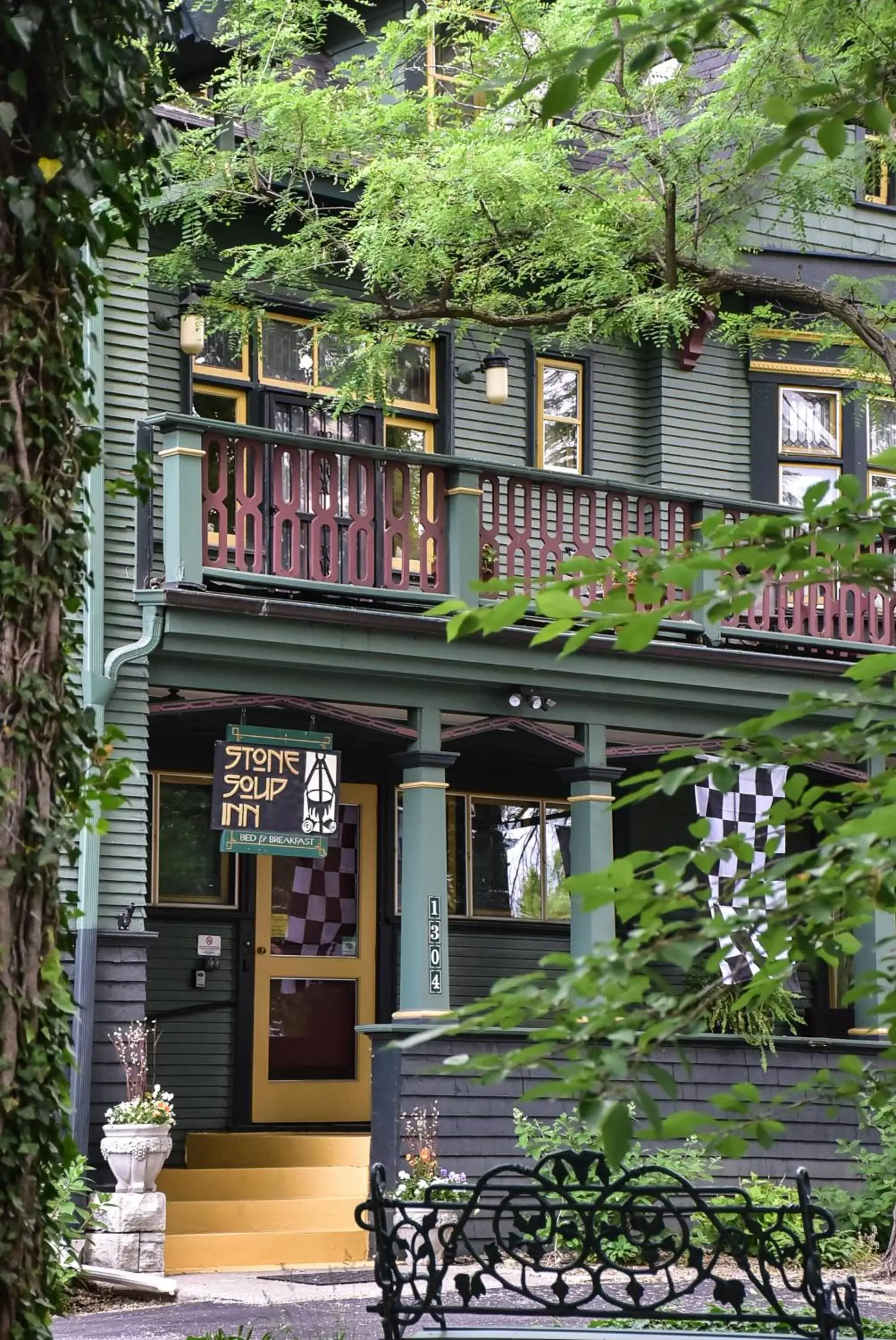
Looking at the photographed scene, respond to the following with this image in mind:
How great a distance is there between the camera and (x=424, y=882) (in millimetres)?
12844

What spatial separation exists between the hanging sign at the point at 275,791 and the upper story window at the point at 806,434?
6356mm

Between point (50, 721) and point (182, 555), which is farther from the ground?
point (182, 555)

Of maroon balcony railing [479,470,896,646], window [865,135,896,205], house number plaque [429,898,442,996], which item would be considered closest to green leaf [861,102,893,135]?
maroon balcony railing [479,470,896,646]

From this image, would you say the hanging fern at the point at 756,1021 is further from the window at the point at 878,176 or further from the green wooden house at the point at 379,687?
the window at the point at 878,176

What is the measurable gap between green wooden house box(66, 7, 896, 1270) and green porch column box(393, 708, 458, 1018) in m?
0.02

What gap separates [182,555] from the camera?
39.5 ft

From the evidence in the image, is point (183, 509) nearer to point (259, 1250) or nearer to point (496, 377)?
point (496, 377)

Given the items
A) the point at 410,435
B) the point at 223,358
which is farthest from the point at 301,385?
the point at 410,435

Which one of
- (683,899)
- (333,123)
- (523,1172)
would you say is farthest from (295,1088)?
(683,899)

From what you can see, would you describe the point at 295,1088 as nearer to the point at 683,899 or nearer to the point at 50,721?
the point at 50,721

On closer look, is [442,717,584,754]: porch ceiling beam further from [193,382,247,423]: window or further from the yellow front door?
[193,382,247,423]: window

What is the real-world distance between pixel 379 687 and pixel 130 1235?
4041 mm

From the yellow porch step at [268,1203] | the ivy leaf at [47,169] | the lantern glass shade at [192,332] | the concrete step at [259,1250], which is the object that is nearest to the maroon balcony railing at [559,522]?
the lantern glass shade at [192,332]

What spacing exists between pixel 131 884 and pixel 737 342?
7609mm
